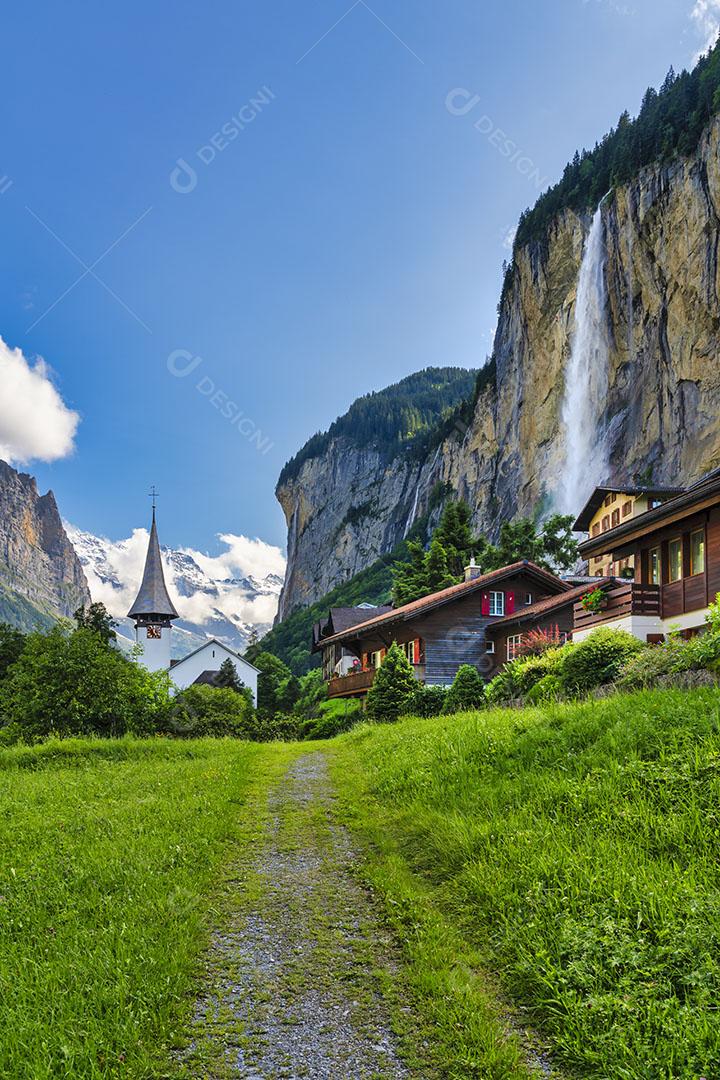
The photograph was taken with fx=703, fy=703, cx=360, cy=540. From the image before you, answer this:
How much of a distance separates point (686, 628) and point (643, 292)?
4978cm

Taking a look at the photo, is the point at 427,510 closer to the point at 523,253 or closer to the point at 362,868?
the point at 523,253

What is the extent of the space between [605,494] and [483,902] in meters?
41.3

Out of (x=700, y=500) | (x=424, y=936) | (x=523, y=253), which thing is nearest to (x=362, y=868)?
(x=424, y=936)

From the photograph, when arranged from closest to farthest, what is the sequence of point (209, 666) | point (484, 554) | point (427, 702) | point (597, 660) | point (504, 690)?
point (597, 660) → point (504, 690) → point (427, 702) → point (484, 554) → point (209, 666)

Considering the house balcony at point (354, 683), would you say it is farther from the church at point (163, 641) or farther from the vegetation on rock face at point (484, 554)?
the church at point (163, 641)

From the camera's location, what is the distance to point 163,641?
76.6 metres

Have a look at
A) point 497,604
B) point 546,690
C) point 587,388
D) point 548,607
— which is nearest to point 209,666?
point 497,604

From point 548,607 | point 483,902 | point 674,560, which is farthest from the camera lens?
point 548,607

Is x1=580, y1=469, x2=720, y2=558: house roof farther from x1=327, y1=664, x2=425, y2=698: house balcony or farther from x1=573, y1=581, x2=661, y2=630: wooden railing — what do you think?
x1=327, y1=664, x2=425, y2=698: house balcony

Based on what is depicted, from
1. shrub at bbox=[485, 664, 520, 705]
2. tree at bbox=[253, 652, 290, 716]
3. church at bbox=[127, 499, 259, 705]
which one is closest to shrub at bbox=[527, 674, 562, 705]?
shrub at bbox=[485, 664, 520, 705]

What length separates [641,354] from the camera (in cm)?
6197

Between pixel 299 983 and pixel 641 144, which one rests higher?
pixel 641 144

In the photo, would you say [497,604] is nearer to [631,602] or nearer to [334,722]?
[334,722]

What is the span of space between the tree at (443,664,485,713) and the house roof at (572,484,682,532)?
64.1ft
